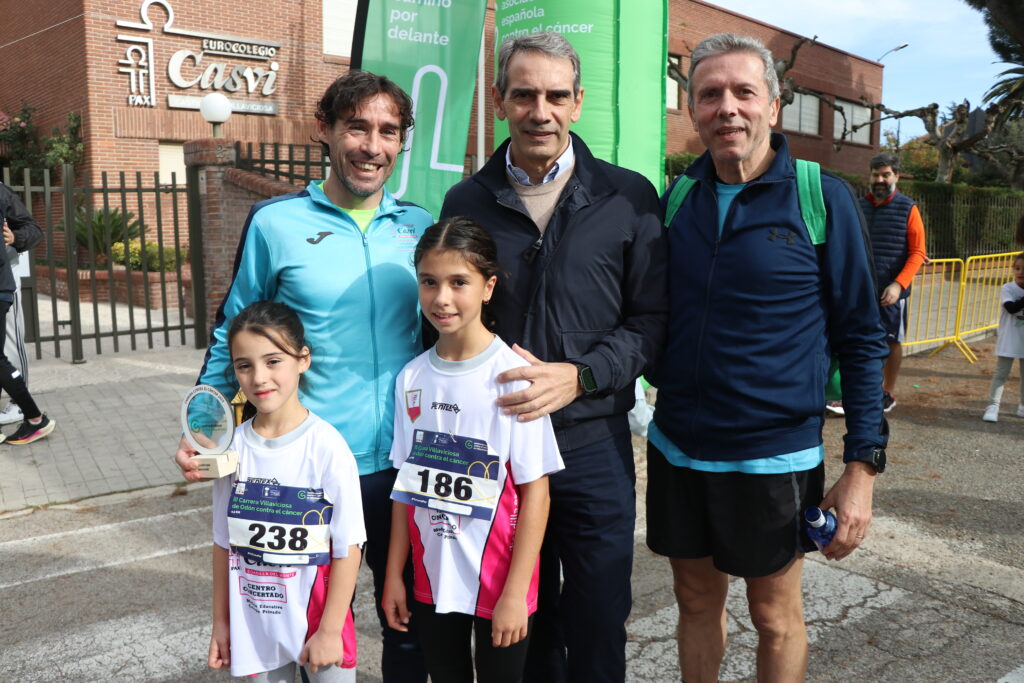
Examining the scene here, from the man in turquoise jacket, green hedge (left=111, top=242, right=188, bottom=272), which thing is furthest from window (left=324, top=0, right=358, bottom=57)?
the man in turquoise jacket

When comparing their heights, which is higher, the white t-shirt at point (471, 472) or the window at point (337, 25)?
the window at point (337, 25)

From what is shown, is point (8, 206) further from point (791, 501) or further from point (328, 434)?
point (791, 501)

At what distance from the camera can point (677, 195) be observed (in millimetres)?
2572

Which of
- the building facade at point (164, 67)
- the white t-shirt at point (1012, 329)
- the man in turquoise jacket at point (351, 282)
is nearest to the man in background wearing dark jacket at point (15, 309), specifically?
the man in turquoise jacket at point (351, 282)

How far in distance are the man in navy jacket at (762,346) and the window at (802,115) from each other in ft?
100

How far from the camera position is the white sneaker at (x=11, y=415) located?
6402 mm

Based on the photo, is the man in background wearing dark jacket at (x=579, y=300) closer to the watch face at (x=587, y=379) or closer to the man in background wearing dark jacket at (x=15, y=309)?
the watch face at (x=587, y=379)

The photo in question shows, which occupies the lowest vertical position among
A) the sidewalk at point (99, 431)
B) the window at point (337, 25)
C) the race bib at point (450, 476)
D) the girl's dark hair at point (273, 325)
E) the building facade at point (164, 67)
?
the sidewalk at point (99, 431)

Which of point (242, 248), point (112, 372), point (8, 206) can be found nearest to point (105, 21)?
point (112, 372)

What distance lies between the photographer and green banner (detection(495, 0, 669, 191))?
598 centimetres

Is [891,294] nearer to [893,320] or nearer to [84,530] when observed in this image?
[893,320]

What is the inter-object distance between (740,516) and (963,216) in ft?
73.9

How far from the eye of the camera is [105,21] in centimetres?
1719

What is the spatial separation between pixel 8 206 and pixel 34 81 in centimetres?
1588
